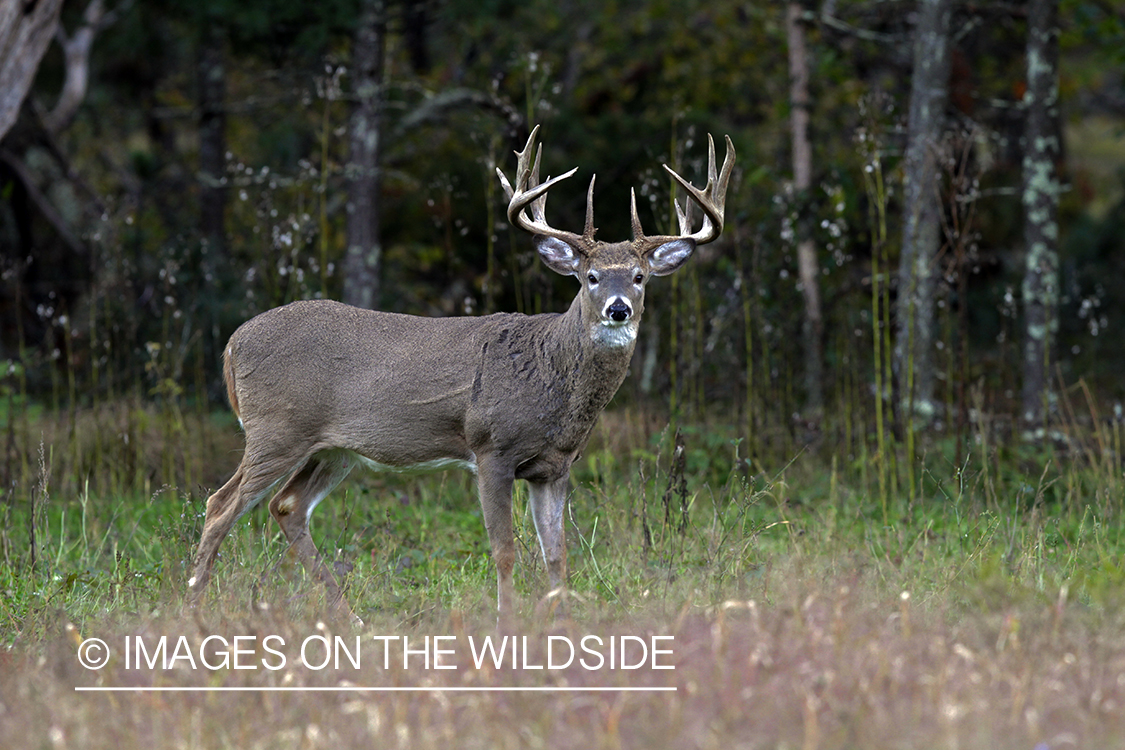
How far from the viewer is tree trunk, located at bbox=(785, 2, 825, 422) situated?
873 cm

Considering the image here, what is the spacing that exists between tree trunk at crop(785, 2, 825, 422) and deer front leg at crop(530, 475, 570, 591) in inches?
141

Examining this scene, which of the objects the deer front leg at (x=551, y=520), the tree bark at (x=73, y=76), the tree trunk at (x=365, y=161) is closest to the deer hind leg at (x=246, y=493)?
the deer front leg at (x=551, y=520)

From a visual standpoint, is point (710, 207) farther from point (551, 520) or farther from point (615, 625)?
point (615, 625)

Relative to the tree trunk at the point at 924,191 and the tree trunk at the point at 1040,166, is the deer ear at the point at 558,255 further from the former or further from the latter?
the tree trunk at the point at 1040,166

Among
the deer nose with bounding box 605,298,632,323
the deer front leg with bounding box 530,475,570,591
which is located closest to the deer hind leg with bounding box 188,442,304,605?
the deer front leg with bounding box 530,475,570,591

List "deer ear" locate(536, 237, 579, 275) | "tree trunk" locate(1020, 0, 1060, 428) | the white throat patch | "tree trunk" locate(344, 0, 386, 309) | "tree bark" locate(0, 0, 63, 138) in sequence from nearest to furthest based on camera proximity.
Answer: the white throat patch
"deer ear" locate(536, 237, 579, 275)
"tree bark" locate(0, 0, 63, 138)
"tree trunk" locate(1020, 0, 1060, 428)
"tree trunk" locate(344, 0, 386, 309)

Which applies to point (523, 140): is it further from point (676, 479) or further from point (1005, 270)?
point (1005, 270)

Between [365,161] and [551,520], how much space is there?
14.0 feet

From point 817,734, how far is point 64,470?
5.53 m

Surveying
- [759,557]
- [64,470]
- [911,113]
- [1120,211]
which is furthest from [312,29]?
[1120,211]

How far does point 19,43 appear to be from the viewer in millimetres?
7789

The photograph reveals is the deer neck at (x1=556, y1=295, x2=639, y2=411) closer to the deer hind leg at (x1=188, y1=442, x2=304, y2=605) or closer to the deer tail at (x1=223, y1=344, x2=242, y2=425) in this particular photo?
the deer hind leg at (x1=188, y1=442, x2=304, y2=605)

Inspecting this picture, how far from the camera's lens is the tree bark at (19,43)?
7691 millimetres

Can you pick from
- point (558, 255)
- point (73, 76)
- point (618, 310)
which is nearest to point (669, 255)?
point (558, 255)
